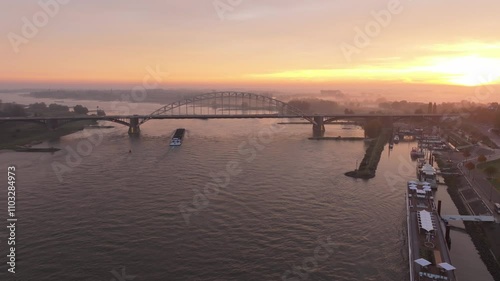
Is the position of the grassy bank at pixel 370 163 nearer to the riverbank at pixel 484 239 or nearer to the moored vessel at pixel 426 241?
the riverbank at pixel 484 239

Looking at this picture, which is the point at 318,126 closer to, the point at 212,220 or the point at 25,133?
the point at 212,220

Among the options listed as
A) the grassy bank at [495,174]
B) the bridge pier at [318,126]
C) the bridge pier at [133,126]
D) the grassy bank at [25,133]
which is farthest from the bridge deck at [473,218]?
the bridge pier at [133,126]

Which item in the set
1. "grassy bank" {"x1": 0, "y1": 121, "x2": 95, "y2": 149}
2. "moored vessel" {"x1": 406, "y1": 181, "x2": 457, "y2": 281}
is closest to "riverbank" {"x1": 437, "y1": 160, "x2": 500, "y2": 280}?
"moored vessel" {"x1": 406, "y1": 181, "x2": 457, "y2": 281}

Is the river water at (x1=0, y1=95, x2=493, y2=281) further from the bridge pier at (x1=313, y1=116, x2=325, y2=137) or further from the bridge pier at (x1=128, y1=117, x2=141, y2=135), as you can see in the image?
the bridge pier at (x1=313, y1=116, x2=325, y2=137)

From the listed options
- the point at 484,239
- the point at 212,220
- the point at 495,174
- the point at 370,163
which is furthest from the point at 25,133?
the point at 495,174

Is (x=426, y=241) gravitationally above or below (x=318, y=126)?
below

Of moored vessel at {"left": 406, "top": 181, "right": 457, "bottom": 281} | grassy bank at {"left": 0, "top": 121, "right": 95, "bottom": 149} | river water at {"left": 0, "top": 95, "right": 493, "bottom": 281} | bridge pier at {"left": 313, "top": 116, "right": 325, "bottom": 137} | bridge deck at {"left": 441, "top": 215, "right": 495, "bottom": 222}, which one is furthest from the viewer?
bridge pier at {"left": 313, "top": 116, "right": 325, "bottom": 137}
